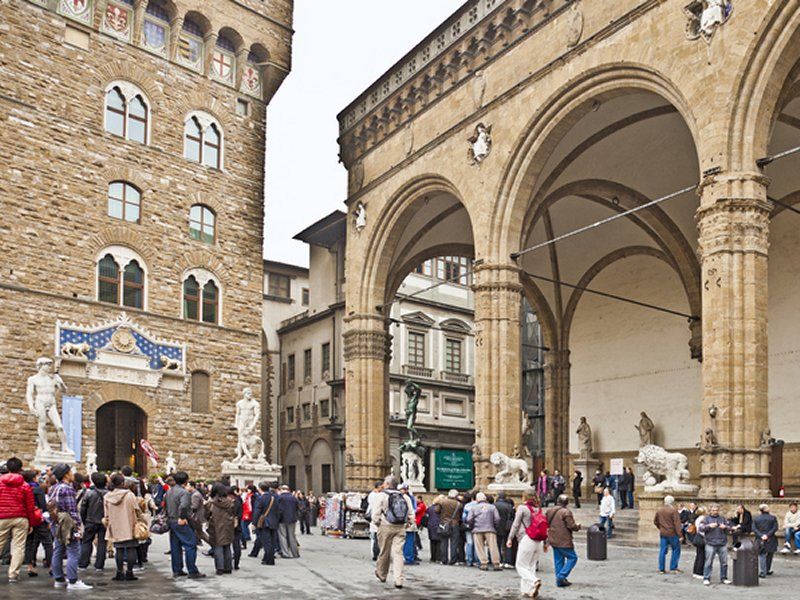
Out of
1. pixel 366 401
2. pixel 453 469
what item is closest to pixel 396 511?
pixel 366 401

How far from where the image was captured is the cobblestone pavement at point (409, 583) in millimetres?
10875

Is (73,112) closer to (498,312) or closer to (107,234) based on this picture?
(107,234)

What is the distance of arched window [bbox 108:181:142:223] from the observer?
28734 millimetres

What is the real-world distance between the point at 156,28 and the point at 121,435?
1246 centimetres

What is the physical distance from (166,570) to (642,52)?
12847 mm

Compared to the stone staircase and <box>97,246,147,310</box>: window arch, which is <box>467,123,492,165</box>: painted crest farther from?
<box>97,246,147,310</box>: window arch

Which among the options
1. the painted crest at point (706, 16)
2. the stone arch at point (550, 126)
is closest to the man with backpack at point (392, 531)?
the stone arch at point (550, 126)

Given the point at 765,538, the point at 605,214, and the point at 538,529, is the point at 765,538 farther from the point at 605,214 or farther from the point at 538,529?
the point at 605,214

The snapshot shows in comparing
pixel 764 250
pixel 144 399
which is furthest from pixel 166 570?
pixel 144 399

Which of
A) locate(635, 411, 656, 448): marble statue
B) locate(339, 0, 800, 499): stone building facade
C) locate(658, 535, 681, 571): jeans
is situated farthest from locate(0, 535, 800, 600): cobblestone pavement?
locate(635, 411, 656, 448): marble statue

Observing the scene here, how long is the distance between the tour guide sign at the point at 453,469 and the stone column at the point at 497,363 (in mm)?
17576

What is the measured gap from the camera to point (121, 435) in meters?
29.0

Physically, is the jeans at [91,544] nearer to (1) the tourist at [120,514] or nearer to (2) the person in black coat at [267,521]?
(1) the tourist at [120,514]

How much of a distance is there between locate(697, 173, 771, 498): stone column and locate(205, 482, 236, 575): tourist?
8054 mm
